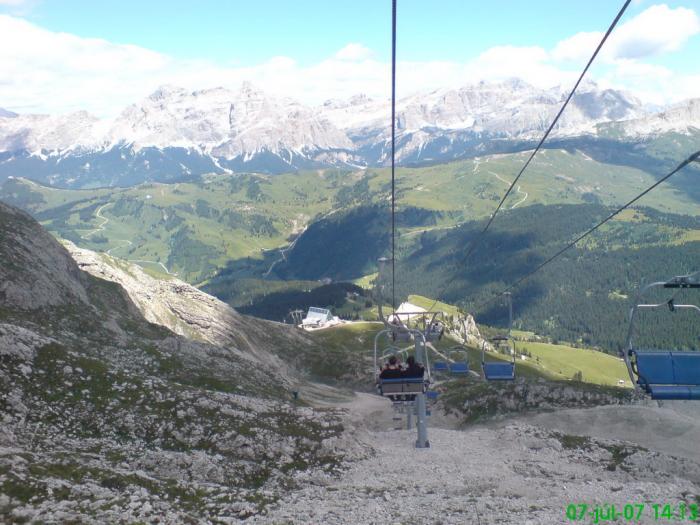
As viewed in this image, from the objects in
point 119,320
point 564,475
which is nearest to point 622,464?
point 564,475

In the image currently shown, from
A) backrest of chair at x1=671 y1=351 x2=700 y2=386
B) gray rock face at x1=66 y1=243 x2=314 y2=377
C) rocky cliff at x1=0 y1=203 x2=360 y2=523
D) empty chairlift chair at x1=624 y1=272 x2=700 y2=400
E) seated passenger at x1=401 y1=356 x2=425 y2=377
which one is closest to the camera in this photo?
rocky cliff at x1=0 y1=203 x2=360 y2=523

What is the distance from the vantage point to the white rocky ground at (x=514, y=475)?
1248 inches

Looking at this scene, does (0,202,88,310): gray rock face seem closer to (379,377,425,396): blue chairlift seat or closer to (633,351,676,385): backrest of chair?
(379,377,425,396): blue chairlift seat

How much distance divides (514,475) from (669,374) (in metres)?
15.8

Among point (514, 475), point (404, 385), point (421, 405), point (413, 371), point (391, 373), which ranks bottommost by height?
point (514, 475)

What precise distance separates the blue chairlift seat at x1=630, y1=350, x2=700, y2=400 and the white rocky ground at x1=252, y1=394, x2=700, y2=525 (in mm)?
7429

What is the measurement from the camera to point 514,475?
43219mm

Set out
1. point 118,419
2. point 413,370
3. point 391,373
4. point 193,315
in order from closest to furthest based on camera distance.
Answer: point 413,370
point 391,373
point 118,419
point 193,315

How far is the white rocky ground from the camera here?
3169cm

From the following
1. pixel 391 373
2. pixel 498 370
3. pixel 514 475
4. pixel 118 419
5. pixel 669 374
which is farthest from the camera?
pixel 498 370

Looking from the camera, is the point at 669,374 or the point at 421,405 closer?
the point at 669,374

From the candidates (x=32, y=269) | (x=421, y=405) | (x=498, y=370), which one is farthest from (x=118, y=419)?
(x=498, y=370)

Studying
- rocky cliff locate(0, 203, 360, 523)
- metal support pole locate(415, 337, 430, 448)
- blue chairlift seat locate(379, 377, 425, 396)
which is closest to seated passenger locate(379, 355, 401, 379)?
blue chairlift seat locate(379, 377, 425, 396)

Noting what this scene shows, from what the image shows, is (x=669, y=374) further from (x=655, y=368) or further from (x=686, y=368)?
(x=686, y=368)
